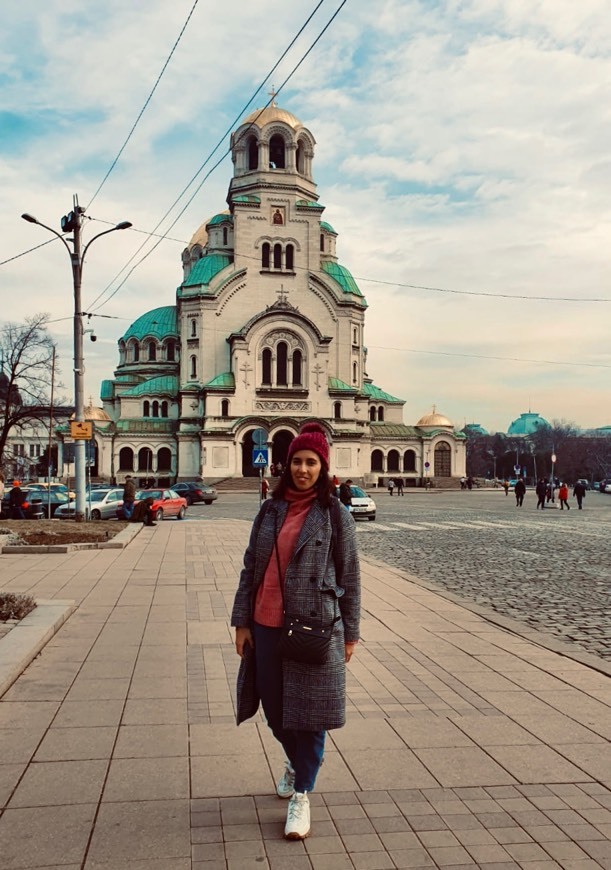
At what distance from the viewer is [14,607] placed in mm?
8734

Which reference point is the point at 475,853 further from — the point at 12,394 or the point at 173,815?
the point at 12,394

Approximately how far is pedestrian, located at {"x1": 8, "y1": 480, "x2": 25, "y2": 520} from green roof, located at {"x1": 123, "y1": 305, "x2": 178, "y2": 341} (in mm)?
53829

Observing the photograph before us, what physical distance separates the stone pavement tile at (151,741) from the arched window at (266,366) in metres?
62.1

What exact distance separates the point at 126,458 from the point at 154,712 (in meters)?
64.4

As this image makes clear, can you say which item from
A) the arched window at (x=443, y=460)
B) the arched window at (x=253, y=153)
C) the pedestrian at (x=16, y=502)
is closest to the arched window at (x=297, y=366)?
the arched window at (x=443, y=460)

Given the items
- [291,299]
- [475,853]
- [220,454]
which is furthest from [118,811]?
[291,299]

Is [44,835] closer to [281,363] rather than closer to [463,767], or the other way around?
[463,767]

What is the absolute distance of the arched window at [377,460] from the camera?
7438 cm

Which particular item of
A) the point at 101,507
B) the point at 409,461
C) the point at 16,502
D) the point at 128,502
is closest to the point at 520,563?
the point at 128,502

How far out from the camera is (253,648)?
4355 mm

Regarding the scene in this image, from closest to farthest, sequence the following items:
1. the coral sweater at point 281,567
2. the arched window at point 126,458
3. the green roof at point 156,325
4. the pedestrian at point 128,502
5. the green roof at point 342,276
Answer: the coral sweater at point 281,567, the pedestrian at point 128,502, the arched window at point 126,458, the green roof at point 342,276, the green roof at point 156,325

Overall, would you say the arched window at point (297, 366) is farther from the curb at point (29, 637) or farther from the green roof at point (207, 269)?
the curb at point (29, 637)

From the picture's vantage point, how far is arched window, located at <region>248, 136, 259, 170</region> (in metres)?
69.4

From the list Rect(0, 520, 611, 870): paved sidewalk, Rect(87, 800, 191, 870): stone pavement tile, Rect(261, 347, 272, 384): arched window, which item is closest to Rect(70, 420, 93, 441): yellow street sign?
Rect(0, 520, 611, 870): paved sidewalk
